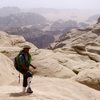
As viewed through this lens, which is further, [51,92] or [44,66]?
[44,66]

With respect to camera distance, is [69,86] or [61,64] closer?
[69,86]

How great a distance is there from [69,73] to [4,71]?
6925 millimetres

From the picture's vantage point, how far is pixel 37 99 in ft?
50.1

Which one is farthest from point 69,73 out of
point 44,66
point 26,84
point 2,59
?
point 26,84

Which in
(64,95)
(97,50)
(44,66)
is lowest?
(97,50)

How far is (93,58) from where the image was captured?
42.8m

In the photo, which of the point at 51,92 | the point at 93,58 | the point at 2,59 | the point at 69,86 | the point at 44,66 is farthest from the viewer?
the point at 93,58

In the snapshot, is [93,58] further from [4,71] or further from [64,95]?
[64,95]

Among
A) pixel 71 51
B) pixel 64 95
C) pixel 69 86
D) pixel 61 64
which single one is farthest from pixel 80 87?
pixel 71 51

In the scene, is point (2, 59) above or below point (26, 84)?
below

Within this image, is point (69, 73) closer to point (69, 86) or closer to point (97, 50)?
point (69, 86)

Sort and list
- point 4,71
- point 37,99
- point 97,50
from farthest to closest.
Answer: point 97,50 → point 4,71 → point 37,99

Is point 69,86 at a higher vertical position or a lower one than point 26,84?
lower

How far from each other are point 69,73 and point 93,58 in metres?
12.2
